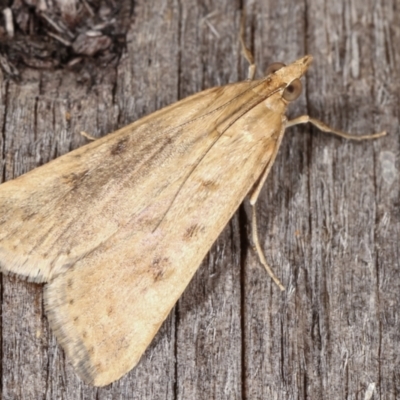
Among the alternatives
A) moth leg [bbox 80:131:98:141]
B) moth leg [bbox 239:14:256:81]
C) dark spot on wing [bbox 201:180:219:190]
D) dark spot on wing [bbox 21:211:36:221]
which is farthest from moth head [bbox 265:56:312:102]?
dark spot on wing [bbox 21:211:36:221]

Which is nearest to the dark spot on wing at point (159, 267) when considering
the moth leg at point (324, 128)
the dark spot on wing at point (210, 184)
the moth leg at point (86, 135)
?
the dark spot on wing at point (210, 184)

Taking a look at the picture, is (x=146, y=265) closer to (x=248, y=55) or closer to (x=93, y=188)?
(x=93, y=188)

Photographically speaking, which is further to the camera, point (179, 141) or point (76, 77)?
point (76, 77)

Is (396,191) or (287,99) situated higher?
(287,99)

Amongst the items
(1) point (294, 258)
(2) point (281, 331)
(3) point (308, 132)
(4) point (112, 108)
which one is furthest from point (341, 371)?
(4) point (112, 108)

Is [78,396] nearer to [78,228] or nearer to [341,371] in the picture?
[78,228]

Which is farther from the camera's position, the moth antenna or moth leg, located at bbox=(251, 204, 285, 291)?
the moth antenna

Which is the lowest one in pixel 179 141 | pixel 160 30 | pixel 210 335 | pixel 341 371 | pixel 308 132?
pixel 341 371

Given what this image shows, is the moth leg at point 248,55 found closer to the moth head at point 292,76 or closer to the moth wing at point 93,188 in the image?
the moth head at point 292,76

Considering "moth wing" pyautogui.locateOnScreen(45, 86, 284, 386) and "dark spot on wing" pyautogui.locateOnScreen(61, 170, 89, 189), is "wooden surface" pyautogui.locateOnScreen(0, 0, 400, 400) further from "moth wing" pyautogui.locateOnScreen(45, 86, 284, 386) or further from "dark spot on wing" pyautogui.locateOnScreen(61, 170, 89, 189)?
"dark spot on wing" pyautogui.locateOnScreen(61, 170, 89, 189)
